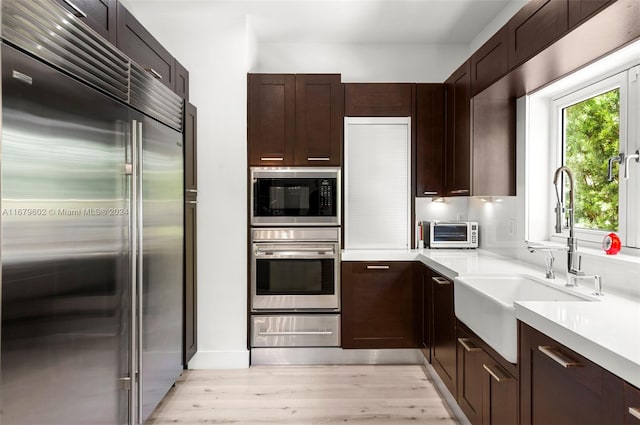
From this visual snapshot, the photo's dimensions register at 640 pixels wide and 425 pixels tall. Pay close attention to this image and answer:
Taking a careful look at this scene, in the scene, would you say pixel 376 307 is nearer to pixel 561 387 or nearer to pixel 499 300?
pixel 499 300

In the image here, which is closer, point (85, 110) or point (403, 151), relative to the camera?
point (85, 110)

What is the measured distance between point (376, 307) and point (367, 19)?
2.29 meters

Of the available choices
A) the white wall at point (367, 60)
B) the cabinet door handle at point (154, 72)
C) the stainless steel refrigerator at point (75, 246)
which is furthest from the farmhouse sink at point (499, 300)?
the white wall at point (367, 60)

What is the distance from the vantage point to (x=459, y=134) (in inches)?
117

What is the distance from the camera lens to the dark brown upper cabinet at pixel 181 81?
2785mm

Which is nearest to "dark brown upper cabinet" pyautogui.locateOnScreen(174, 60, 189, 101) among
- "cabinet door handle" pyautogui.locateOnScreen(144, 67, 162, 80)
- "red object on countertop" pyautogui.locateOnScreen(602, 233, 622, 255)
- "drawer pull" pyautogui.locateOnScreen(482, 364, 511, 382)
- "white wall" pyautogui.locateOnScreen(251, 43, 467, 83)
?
"cabinet door handle" pyautogui.locateOnScreen(144, 67, 162, 80)

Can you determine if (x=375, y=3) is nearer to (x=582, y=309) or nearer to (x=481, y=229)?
(x=481, y=229)

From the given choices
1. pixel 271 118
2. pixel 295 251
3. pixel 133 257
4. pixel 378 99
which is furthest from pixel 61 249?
pixel 378 99

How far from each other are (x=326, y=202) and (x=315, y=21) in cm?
147

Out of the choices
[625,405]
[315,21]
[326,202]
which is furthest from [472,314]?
[315,21]

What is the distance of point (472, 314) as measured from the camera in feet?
6.19

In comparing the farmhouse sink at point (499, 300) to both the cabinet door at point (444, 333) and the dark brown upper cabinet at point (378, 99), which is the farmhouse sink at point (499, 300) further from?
the dark brown upper cabinet at point (378, 99)

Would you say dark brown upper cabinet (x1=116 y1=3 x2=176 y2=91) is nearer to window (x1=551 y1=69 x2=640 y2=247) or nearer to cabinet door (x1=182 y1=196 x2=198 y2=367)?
cabinet door (x1=182 y1=196 x2=198 y2=367)

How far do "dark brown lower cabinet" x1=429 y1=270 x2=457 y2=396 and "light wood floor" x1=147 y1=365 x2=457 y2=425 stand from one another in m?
0.21
